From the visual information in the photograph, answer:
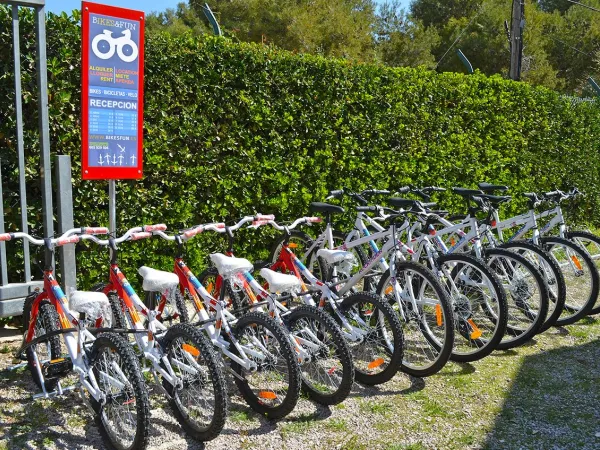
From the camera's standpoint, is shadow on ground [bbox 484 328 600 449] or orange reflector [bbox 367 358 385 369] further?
orange reflector [bbox 367 358 385 369]

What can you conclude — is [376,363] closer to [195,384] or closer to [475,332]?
[475,332]

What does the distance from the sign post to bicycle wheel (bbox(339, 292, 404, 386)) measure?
1.73m

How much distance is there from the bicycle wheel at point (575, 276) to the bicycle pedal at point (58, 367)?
13.2 ft

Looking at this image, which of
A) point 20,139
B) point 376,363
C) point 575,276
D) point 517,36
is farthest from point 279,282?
point 517,36

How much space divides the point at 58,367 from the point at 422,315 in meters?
2.31

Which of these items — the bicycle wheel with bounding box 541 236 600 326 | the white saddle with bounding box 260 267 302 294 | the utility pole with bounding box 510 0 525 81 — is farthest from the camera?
the utility pole with bounding box 510 0 525 81

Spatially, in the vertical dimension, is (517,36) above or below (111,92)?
above

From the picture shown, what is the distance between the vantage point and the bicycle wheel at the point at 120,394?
2.96 metres

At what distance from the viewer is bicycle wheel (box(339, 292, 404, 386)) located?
3799mm

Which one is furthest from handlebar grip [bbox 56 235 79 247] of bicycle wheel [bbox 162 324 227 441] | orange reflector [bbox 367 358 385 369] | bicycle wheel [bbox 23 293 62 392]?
orange reflector [bbox 367 358 385 369]

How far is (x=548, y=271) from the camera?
5223mm

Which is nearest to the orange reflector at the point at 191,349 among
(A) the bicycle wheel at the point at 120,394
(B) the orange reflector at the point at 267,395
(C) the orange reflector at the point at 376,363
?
(A) the bicycle wheel at the point at 120,394

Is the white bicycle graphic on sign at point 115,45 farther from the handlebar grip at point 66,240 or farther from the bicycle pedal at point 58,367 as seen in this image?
the bicycle pedal at point 58,367

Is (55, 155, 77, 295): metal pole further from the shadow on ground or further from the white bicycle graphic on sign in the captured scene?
the shadow on ground
